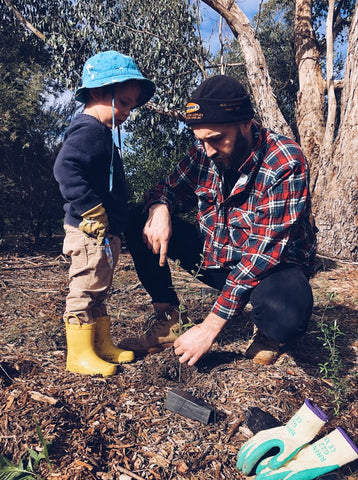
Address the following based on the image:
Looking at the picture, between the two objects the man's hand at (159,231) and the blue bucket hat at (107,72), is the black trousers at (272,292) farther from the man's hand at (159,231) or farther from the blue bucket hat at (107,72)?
the blue bucket hat at (107,72)

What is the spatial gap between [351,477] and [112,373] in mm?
1422

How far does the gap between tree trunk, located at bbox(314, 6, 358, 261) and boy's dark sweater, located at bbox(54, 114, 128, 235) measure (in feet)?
12.6

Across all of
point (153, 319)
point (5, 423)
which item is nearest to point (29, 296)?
point (153, 319)

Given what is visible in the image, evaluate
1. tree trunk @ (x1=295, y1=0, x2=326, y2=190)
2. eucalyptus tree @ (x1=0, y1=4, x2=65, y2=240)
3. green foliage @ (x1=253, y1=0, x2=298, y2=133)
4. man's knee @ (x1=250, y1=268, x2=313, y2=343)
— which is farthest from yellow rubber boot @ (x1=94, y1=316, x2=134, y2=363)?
green foliage @ (x1=253, y1=0, x2=298, y2=133)

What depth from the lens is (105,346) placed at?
9.67 feet

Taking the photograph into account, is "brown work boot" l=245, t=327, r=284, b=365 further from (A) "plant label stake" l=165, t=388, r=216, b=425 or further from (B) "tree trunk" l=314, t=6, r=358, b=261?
(B) "tree trunk" l=314, t=6, r=358, b=261

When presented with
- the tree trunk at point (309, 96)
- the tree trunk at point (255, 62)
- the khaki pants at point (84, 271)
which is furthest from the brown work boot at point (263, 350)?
the tree trunk at point (255, 62)

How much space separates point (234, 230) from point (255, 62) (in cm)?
451

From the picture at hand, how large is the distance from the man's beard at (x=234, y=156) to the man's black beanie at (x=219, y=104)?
0.46 ft

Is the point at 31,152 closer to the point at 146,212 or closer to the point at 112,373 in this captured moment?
the point at 146,212

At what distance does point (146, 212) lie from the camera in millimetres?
3205

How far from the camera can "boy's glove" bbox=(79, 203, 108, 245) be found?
8.63 ft

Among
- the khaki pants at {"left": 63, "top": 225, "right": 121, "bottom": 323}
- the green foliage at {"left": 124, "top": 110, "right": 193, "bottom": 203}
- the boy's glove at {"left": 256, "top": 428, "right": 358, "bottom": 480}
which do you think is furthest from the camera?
the green foliage at {"left": 124, "top": 110, "right": 193, "bottom": 203}

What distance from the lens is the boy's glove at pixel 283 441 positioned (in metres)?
1.85
